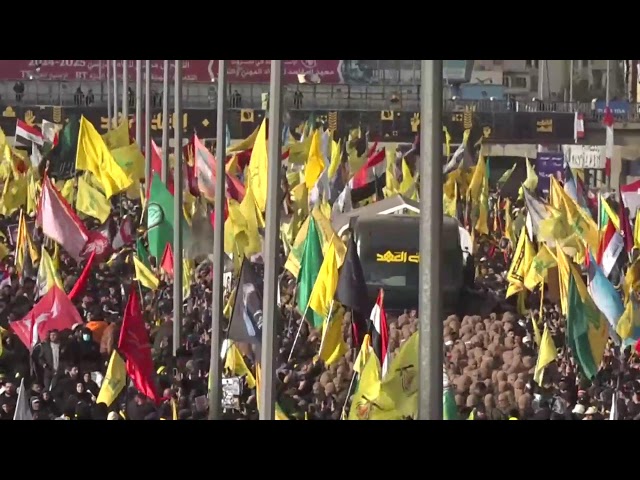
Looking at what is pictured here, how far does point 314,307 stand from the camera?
451 inches

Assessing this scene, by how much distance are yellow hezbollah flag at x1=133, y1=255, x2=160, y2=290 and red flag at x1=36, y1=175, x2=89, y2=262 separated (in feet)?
2.30

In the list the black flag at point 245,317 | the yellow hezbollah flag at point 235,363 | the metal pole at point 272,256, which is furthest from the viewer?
the yellow hezbollah flag at point 235,363

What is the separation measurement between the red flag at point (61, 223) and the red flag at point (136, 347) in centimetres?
377

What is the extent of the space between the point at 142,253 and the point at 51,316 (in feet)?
15.6

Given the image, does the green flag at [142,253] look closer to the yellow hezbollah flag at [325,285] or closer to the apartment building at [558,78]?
the yellow hezbollah flag at [325,285]

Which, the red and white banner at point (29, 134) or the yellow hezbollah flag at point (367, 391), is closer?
the yellow hezbollah flag at point (367, 391)

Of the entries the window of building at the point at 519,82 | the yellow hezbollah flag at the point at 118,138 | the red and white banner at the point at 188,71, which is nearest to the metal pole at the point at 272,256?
the yellow hezbollah flag at the point at 118,138

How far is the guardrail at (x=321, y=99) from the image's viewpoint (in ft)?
131

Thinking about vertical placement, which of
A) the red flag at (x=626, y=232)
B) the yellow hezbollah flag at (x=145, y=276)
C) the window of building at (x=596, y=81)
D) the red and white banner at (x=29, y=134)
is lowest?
the yellow hezbollah flag at (x=145, y=276)

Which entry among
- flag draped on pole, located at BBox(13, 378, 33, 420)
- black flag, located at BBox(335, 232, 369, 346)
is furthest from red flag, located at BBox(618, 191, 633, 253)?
flag draped on pole, located at BBox(13, 378, 33, 420)

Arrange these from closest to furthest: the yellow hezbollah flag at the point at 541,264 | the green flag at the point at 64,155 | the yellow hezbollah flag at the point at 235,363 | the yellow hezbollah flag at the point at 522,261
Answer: the yellow hezbollah flag at the point at 235,363 < the yellow hezbollah flag at the point at 541,264 < the yellow hezbollah flag at the point at 522,261 < the green flag at the point at 64,155

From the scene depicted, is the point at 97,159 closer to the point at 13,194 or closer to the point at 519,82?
the point at 13,194

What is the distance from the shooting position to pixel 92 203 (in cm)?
1622

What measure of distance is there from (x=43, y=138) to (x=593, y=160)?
13.7 meters
